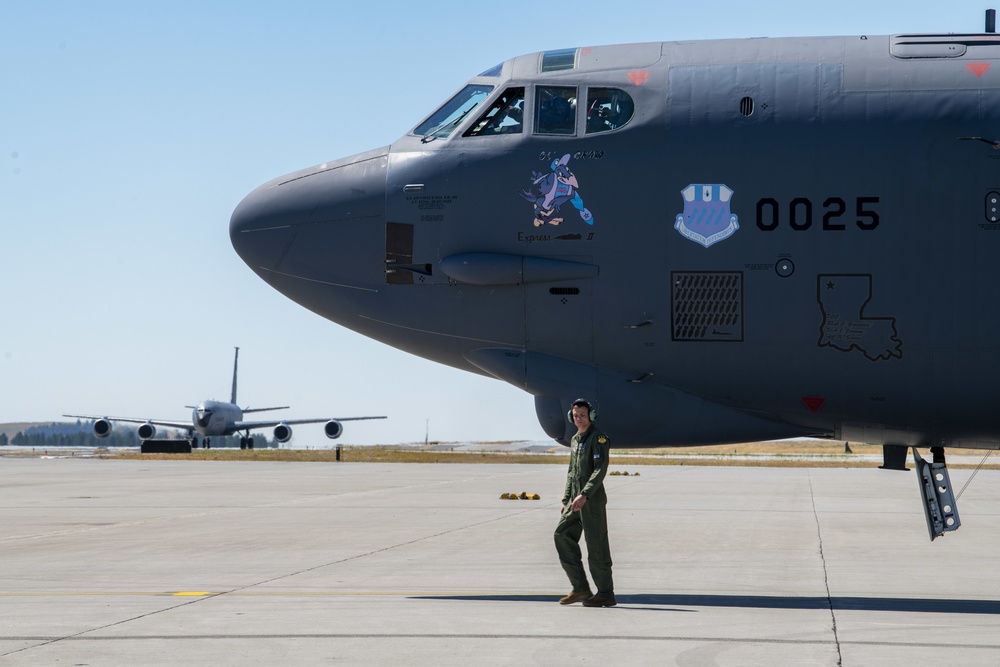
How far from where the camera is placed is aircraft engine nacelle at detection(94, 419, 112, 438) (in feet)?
243

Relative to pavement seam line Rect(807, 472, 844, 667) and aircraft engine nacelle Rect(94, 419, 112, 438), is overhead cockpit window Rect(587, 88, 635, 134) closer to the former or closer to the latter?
pavement seam line Rect(807, 472, 844, 667)

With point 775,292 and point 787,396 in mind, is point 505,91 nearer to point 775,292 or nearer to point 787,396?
point 775,292

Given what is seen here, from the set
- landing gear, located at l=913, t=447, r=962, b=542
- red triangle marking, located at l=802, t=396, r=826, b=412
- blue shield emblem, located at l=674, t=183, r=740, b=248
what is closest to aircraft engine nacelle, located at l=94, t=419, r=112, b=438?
blue shield emblem, located at l=674, t=183, r=740, b=248

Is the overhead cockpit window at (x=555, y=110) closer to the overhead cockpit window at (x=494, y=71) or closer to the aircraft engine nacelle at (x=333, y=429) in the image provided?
the overhead cockpit window at (x=494, y=71)

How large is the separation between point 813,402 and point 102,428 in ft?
237

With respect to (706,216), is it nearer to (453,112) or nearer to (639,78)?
(639,78)

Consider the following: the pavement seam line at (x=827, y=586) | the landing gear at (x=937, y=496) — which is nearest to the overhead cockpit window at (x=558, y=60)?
the landing gear at (x=937, y=496)

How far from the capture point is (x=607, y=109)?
9.48 m

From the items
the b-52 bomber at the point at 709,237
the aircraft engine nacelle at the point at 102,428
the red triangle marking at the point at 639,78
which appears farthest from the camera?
the aircraft engine nacelle at the point at 102,428

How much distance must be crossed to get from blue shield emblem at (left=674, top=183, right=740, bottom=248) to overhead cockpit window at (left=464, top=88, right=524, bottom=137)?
165 cm

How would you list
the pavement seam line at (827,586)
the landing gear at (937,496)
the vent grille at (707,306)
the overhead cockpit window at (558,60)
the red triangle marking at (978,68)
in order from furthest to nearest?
the overhead cockpit window at (558,60) → the landing gear at (937,496) → the vent grille at (707,306) → the red triangle marking at (978,68) → the pavement seam line at (827,586)

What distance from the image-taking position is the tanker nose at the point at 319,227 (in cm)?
984

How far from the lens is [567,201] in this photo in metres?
9.44

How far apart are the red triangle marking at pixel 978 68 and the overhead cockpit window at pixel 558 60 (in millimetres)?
3377
